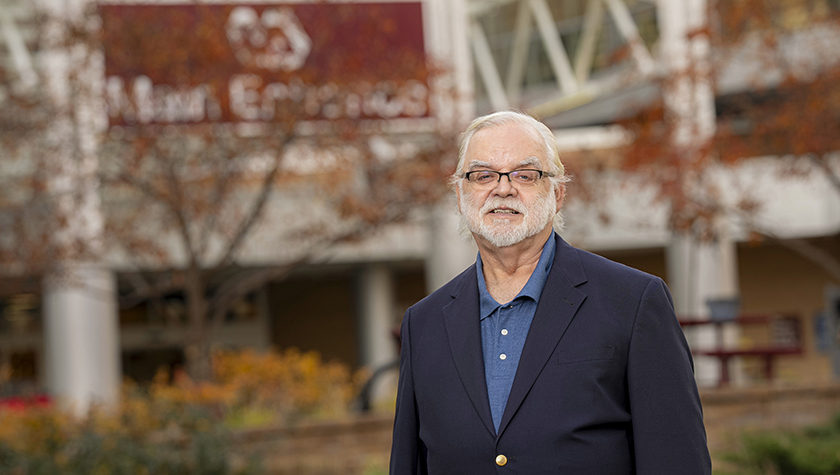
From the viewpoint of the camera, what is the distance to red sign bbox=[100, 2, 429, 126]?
8898 mm

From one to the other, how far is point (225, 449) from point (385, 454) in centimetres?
172

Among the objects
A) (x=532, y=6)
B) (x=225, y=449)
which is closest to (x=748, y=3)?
(x=225, y=449)

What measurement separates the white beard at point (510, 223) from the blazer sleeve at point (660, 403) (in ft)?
1.15

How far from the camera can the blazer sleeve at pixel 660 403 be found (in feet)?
7.17

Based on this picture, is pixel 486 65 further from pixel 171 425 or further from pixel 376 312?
pixel 171 425

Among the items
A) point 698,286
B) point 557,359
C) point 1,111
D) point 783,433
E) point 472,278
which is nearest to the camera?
point 557,359

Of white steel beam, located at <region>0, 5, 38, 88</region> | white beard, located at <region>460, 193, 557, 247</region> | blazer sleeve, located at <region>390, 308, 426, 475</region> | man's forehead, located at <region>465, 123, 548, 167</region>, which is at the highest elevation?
white steel beam, located at <region>0, 5, 38, 88</region>

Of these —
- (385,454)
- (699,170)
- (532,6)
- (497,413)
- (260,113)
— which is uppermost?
(532,6)

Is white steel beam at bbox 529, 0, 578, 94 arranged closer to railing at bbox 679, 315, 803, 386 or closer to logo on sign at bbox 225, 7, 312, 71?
railing at bbox 679, 315, 803, 386

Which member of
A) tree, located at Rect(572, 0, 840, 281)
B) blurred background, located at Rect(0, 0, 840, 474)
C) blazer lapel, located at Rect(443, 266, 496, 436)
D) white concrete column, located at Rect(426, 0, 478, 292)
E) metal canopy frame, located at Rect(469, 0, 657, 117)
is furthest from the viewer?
metal canopy frame, located at Rect(469, 0, 657, 117)

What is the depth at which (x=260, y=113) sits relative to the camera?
946 centimetres

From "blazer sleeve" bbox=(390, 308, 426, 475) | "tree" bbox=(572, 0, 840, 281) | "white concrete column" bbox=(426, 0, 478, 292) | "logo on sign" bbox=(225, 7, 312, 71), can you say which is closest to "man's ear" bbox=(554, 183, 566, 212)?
"blazer sleeve" bbox=(390, 308, 426, 475)

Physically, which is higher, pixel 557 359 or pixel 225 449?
pixel 557 359

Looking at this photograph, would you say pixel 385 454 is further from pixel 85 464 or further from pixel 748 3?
pixel 748 3
